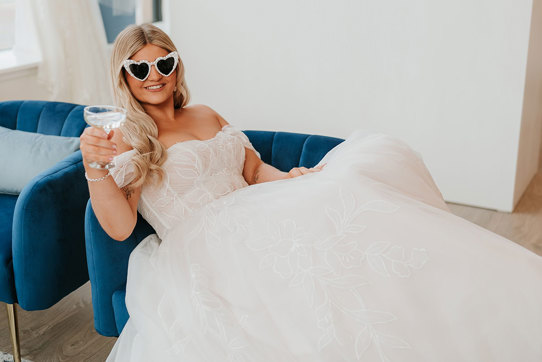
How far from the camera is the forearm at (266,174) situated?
6.51 ft

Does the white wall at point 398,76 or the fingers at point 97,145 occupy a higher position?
the fingers at point 97,145

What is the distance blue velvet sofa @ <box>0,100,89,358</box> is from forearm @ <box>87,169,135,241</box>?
40 cm

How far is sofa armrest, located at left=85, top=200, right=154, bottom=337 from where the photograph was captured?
1.61 metres

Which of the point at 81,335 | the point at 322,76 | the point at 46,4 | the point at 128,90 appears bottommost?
the point at 81,335

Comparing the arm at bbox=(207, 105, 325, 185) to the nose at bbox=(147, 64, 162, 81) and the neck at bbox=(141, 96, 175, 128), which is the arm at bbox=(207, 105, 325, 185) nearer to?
the neck at bbox=(141, 96, 175, 128)

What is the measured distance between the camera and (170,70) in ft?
5.95

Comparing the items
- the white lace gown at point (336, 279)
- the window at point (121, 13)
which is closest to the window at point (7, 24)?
the window at point (121, 13)

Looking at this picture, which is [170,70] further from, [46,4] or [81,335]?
[46,4]

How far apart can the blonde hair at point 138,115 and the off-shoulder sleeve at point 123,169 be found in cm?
1

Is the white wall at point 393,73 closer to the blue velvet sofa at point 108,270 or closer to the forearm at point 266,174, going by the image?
the forearm at point 266,174

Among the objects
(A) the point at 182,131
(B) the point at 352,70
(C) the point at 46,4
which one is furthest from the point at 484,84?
(C) the point at 46,4

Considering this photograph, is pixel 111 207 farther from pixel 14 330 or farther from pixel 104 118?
pixel 14 330

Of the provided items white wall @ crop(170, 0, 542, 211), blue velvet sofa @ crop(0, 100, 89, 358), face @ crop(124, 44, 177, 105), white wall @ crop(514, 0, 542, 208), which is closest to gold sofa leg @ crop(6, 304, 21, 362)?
blue velvet sofa @ crop(0, 100, 89, 358)

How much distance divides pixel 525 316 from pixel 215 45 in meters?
3.12
